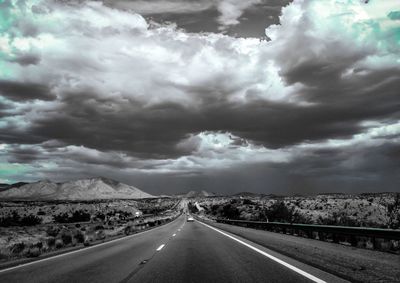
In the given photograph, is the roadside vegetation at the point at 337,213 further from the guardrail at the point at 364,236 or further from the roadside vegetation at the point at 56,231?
the roadside vegetation at the point at 56,231

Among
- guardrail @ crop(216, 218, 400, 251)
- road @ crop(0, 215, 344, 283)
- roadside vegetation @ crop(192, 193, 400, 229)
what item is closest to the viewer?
road @ crop(0, 215, 344, 283)

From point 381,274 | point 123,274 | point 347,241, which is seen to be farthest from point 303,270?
point 347,241

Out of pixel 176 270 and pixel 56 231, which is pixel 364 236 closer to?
pixel 176 270

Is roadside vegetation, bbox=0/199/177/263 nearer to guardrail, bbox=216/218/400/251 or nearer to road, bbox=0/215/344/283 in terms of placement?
road, bbox=0/215/344/283

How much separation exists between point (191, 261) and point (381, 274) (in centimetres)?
536

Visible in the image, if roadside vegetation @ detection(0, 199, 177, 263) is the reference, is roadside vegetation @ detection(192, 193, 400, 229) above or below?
above

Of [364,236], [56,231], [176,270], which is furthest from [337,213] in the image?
[176,270]

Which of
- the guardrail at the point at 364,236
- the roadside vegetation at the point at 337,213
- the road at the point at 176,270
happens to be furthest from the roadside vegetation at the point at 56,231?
the roadside vegetation at the point at 337,213

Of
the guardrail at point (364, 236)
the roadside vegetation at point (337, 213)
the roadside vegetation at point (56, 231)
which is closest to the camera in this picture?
the guardrail at point (364, 236)

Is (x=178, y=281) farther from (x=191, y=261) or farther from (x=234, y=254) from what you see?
(x=234, y=254)

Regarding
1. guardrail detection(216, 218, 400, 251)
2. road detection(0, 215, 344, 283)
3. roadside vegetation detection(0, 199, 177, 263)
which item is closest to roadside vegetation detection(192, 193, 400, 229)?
guardrail detection(216, 218, 400, 251)

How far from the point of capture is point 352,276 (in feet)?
29.5

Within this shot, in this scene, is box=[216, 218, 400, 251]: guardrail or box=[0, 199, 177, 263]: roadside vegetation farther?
box=[0, 199, 177, 263]: roadside vegetation

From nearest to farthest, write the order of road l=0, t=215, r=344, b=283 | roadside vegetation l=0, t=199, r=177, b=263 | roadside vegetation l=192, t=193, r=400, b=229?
1. road l=0, t=215, r=344, b=283
2. roadside vegetation l=0, t=199, r=177, b=263
3. roadside vegetation l=192, t=193, r=400, b=229
